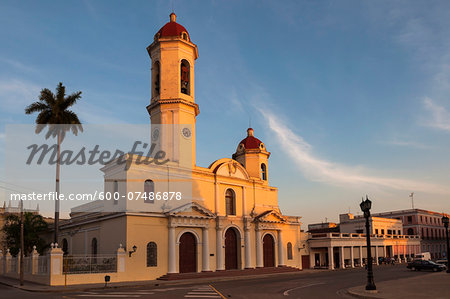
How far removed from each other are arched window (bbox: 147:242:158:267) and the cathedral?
0.26 feet

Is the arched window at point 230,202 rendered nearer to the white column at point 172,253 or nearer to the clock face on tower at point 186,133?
the clock face on tower at point 186,133

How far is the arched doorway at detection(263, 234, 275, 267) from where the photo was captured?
44.5 meters

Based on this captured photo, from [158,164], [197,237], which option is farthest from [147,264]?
[158,164]

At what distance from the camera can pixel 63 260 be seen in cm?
2936

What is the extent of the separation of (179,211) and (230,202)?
8.05 metres

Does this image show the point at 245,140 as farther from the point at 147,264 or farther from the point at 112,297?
the point at 112,297

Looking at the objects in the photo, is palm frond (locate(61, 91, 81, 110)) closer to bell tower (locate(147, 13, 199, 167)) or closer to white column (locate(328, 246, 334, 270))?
bell tower (locate(147, 13, 199, 167))

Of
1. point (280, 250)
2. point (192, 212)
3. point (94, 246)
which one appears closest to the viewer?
point (192, 212)

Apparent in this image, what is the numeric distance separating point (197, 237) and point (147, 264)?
5.77 meters

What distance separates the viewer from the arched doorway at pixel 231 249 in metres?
40.9

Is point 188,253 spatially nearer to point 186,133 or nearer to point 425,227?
point 186,133

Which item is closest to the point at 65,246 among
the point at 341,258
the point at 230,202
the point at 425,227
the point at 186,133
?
the point at 230,202

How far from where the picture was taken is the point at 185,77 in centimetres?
4141

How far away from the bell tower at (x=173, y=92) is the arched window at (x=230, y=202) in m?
5.53
